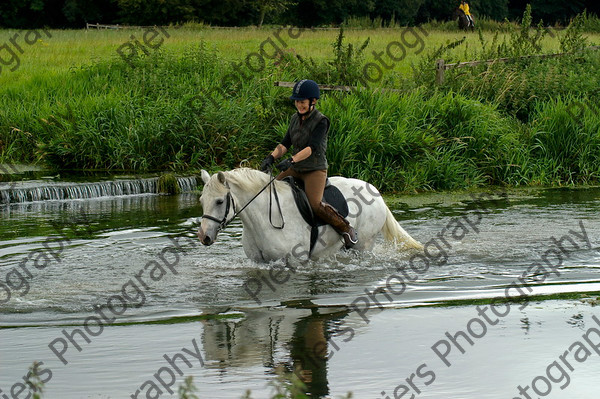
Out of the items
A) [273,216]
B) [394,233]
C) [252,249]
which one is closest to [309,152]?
[273,216]

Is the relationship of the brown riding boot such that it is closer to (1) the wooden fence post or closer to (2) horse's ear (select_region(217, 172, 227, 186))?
(2) horse's ear (select_region(217, 172, 227, 186))

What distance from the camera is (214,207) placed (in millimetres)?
8438

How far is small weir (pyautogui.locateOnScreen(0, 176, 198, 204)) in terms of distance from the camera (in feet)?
50.2

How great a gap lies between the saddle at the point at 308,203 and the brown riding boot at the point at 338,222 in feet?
0.30

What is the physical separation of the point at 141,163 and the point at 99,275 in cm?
789

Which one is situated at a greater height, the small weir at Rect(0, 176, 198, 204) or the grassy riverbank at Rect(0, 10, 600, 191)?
the grassy riverbank at Rect(0, 10, 600, 191)

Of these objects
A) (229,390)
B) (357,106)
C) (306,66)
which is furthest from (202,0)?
(229,390)

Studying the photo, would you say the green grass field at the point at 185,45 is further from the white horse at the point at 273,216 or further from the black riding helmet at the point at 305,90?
the black riding helmet at the point at 305,90

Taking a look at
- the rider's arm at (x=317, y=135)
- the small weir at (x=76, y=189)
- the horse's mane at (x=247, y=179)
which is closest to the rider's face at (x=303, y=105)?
the rider's arm at (x=317, y=135)

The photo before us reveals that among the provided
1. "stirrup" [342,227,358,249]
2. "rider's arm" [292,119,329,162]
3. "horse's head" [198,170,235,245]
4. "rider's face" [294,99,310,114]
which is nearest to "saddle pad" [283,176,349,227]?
"stirrup" [342,227,358,249]

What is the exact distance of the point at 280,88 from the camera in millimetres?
18750

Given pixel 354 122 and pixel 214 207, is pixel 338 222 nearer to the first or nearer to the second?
pixel 214 207

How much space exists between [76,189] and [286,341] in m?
9.69

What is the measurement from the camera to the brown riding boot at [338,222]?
30.3 ft
